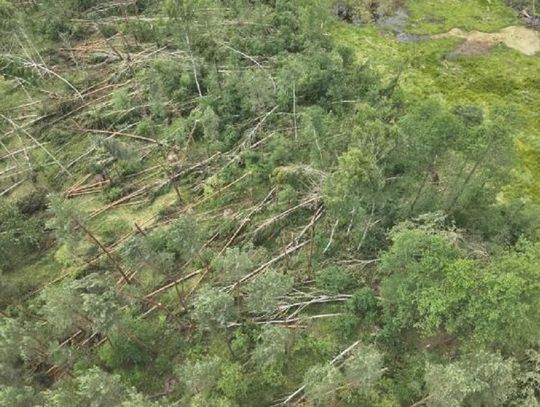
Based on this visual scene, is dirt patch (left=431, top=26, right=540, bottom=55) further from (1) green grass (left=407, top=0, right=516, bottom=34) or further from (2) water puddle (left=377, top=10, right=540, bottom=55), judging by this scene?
(1) green grass (left=407, top=0, right=516, bottom=34)

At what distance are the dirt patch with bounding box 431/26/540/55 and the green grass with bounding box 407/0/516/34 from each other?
0.39m

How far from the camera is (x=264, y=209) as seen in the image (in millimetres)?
18453

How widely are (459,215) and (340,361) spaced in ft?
18.0

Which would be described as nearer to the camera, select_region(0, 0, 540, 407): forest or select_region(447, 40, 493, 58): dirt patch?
select_region(0, 0, 540, 407): forest

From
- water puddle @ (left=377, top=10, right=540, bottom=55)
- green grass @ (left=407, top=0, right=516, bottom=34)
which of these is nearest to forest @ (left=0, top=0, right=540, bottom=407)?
water puddle @ (left=377, top=10, right=540, bottom=55)

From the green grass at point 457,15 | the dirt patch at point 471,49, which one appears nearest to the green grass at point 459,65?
the green grass at point 457,15

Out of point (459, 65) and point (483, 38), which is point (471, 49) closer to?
point (483, 38)

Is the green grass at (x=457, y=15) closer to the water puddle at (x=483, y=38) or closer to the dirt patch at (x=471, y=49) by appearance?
the water puddle at (x=483, y=38)

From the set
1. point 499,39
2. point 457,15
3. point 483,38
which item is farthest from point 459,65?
point 457,15

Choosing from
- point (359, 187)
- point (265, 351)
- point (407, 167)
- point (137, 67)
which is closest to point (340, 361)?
point (265, 351)

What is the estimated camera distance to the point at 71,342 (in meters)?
15.4

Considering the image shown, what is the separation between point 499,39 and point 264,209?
15859 millimetres

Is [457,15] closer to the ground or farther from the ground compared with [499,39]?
farther from the ground

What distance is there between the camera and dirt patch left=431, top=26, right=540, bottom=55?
2558cm
